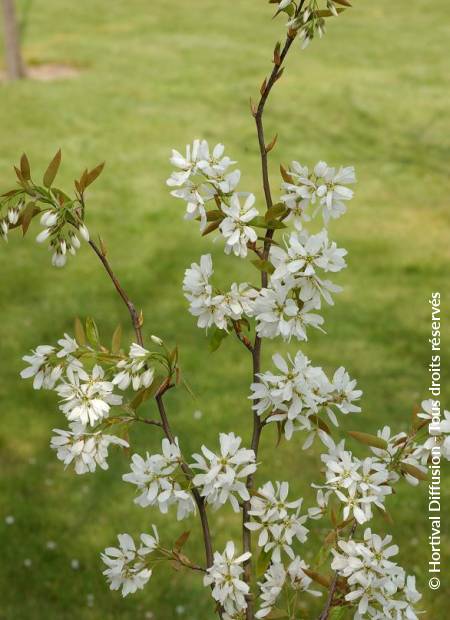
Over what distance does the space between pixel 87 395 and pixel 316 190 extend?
2.31 ft

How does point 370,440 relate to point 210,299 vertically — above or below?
below

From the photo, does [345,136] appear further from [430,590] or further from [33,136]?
[430,590]

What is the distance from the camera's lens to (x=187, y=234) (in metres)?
8.62

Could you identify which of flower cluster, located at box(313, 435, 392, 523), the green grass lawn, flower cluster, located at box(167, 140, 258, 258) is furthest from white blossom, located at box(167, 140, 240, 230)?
→ the green grass lawn

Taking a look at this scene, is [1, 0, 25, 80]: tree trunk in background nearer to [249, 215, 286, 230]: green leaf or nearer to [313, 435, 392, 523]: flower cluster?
[249, 215, 286, 230]: green leaf

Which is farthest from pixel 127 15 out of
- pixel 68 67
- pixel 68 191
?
pixel 68 191

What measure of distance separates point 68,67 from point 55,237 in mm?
13364

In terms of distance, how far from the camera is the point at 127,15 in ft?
59.5

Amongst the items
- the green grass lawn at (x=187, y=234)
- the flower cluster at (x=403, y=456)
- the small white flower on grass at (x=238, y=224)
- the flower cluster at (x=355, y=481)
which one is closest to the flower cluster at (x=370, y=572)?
the flower cluster at (x=355, y=481)

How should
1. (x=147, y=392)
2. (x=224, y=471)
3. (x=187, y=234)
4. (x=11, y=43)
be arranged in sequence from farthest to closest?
(x=11, y=43) < (x=187, y=234) < (x=147, y=392) < (x=224, y=471)

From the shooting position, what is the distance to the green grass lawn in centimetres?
469

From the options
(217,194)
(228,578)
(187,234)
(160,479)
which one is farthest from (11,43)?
(228,578)

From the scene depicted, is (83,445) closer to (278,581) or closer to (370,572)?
(278,581)

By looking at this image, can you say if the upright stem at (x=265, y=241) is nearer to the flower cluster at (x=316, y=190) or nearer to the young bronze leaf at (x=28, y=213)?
the flower cluster at (x=316, y=190)
